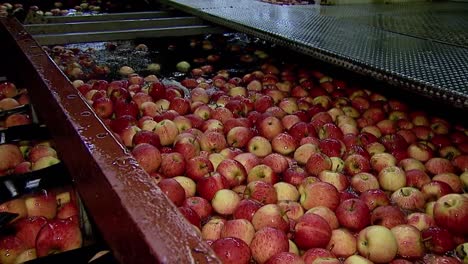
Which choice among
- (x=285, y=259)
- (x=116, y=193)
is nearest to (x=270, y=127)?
(x=285, y=259)

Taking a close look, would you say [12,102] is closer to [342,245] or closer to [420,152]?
[342,245]

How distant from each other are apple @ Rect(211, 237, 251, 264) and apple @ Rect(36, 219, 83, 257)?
0.54 metres

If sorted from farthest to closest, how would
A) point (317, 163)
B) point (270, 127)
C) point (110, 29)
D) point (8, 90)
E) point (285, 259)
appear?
1. point (110, 29)
2. point (8, 90)
3. point (270, 127)
4. point (317, 163)
5. point (285, 259)

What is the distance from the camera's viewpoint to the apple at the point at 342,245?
1720 mm

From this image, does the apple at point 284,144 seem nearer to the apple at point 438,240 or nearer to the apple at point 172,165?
the apple at point 172,165

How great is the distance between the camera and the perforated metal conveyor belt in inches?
92.7

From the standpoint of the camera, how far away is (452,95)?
6.64ft

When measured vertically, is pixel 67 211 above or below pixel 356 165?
above

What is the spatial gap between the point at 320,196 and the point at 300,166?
512 millimetres

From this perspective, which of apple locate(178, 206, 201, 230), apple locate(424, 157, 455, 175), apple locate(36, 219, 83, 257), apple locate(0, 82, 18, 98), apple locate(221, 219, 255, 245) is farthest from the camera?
apple locate(0, 82, 18, 98)

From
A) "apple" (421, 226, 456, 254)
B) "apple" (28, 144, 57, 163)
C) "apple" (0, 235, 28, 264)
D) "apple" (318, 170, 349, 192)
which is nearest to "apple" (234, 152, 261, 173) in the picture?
"apple" (318, 170, 349, 192)

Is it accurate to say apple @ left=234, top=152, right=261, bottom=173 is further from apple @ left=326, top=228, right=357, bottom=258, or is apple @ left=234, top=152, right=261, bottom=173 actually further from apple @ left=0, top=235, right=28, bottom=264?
apple @ left=0, top=235, right=28, bottom=264

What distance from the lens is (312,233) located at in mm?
1685

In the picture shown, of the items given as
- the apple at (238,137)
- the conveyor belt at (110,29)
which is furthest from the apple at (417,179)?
the conveyor belt at (110,29)
